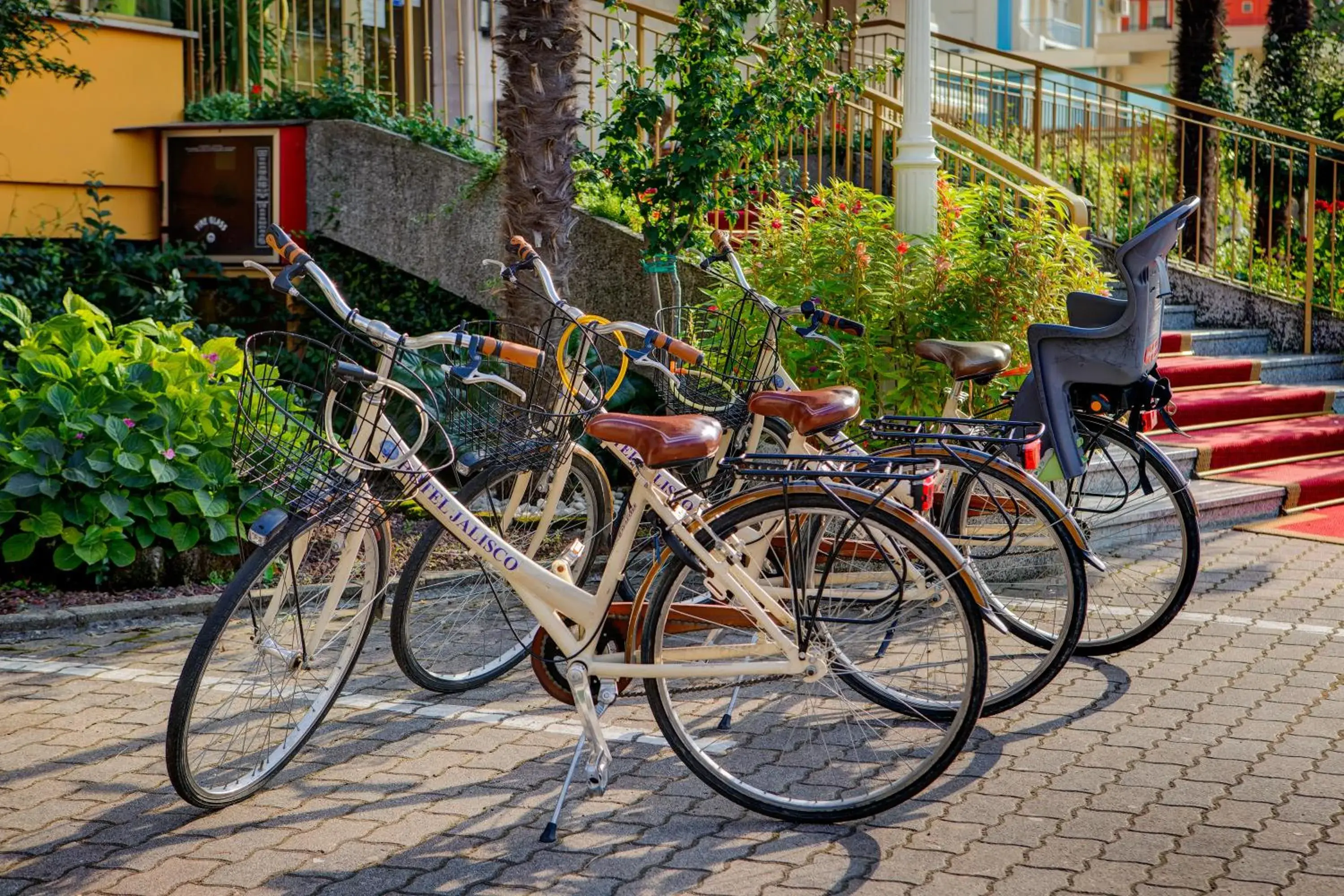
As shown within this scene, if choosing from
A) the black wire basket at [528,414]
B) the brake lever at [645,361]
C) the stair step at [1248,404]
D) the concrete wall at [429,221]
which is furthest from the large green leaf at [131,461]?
the stair step at [1248,404]

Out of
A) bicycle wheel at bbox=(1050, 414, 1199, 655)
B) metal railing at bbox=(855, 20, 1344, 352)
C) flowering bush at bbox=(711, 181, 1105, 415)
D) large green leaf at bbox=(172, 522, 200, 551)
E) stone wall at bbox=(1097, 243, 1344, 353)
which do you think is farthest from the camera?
metal railing at bbox=(855, 20, 1344, 352)

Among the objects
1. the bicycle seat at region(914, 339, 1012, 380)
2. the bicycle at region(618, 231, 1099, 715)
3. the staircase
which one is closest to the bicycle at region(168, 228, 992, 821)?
the bicycle at region(618, 231, 1099, 715)

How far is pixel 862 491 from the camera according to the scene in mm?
3814

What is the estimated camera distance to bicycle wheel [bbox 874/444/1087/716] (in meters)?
4.56

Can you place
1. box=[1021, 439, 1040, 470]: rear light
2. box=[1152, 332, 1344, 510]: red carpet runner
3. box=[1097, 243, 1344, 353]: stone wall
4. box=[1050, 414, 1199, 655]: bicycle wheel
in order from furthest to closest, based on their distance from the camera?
1. box=[1097, 243, 1344, 353]: stone wall
2. box=[1152, 332, 1344, 510]: red carpet runner
3. box=[1050, 414, 1199, 655]: bicycle wheel
4. box=[1021, 439, 1040, 470]: rear light

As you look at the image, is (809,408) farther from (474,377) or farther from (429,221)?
(429,221)

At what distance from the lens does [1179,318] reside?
10.6 meters

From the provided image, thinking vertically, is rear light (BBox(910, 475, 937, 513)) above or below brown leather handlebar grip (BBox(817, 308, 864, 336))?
below

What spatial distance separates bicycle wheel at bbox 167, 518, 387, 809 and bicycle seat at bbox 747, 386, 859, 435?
1.22m

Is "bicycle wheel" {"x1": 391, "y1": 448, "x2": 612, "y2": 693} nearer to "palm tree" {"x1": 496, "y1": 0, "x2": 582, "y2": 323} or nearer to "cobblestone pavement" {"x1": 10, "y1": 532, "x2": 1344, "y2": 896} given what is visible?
"cobblestone pavement" {"x1": 10, "y1": 532, "x2": 1344, "y2": 896}

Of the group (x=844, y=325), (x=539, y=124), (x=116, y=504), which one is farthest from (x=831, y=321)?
(x=116, y=504)

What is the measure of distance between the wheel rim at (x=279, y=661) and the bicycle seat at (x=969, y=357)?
210 cm

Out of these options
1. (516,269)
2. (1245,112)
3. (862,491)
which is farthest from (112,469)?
Result: (1245,112)

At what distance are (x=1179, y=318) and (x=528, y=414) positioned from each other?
308 inches
